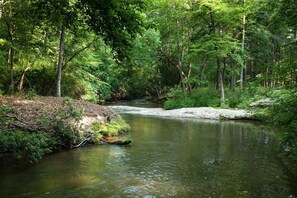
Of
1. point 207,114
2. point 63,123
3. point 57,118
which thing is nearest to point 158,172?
point 63,123

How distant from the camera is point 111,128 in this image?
1354 cm

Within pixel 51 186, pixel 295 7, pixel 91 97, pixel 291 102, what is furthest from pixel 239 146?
pixel 91 97

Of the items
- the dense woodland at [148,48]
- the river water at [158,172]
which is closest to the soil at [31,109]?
the dense woodland at [148,48]

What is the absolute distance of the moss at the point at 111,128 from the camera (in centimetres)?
1281

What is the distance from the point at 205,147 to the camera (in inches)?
468

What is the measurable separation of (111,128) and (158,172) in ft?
17.7

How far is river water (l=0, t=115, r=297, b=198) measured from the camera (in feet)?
23.0

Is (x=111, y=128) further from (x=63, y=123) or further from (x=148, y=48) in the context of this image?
(x=148, y=48)

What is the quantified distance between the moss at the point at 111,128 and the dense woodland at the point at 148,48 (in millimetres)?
3248

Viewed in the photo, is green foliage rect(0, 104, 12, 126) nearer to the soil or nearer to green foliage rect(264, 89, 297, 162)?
the soil

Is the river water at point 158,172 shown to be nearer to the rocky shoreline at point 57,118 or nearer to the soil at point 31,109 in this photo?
the rocky shoreline at point 57,118

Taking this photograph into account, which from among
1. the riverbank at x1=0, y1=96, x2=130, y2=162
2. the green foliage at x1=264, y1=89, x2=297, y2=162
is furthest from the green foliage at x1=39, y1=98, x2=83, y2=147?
the green foliage at x1=264, y1=89, x2=297, y2=162

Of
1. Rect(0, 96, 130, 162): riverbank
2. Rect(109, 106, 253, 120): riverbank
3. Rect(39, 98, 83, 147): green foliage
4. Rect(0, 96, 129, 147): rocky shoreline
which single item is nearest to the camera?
Rect(0, 96, 130, 162): riverbank

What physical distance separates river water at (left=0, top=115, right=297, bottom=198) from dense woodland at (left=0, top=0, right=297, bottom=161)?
1.58m
